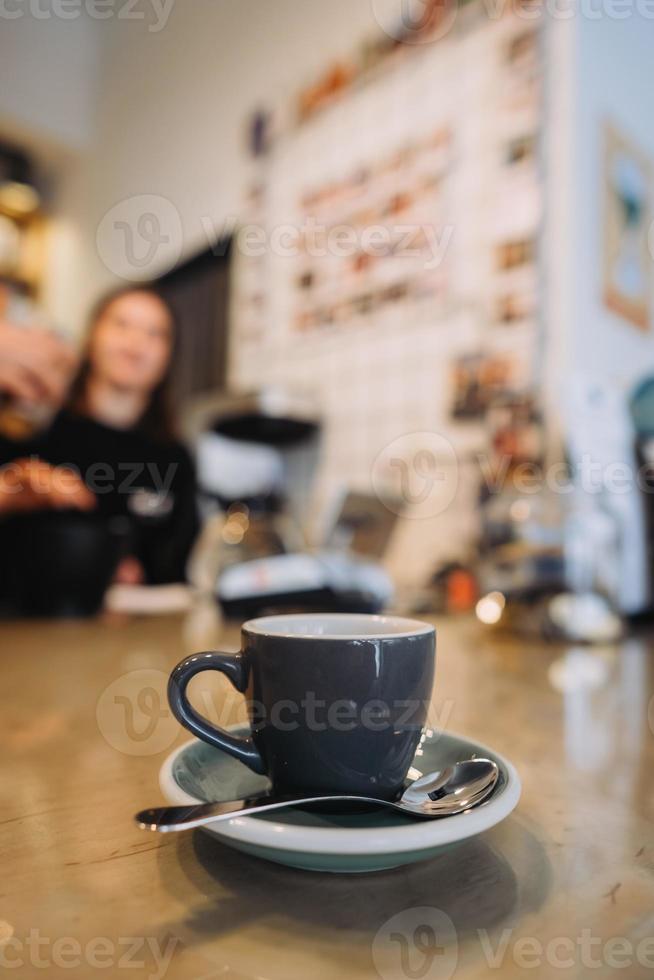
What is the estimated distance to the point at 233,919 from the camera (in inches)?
9.3

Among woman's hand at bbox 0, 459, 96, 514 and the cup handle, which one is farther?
woman's hand at bbox 0, 459, 96, 514

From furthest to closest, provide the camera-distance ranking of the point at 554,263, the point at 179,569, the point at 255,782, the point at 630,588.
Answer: the point at 179,569
the point at 554,263
the point at 630,588
the point at 255,782

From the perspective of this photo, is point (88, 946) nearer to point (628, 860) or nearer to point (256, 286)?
point (628, 860)

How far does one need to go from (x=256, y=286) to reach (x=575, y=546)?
1.50m

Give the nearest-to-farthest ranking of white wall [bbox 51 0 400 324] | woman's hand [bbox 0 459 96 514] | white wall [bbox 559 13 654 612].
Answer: woman's hand [bbox 0 459 96 514]
white wall [bbox 559 13 654 612]
white wall [bbox 51 0 400 324]

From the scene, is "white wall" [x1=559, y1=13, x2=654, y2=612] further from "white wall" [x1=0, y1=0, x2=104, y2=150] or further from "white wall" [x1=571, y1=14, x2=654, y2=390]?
"white wall" [x1=0, y1=0, x2=104, y2=150]

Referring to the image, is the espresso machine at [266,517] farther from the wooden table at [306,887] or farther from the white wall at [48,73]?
the white wall at [48,73]

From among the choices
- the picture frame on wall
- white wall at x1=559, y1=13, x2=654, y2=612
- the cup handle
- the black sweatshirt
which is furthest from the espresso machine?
Answer: the picture frame on wall

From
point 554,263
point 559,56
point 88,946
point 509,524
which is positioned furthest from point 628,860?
point 559,56

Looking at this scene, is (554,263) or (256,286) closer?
(554,263)

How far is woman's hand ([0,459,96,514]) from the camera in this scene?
988 millimetres

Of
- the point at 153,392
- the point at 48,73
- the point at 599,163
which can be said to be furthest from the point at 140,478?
the point at 48,73

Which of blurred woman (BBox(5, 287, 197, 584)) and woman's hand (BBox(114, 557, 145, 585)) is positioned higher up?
blurred woman (BBox(5, 287, 197, 584))

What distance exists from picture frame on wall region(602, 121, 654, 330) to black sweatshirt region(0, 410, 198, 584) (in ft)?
3.83
